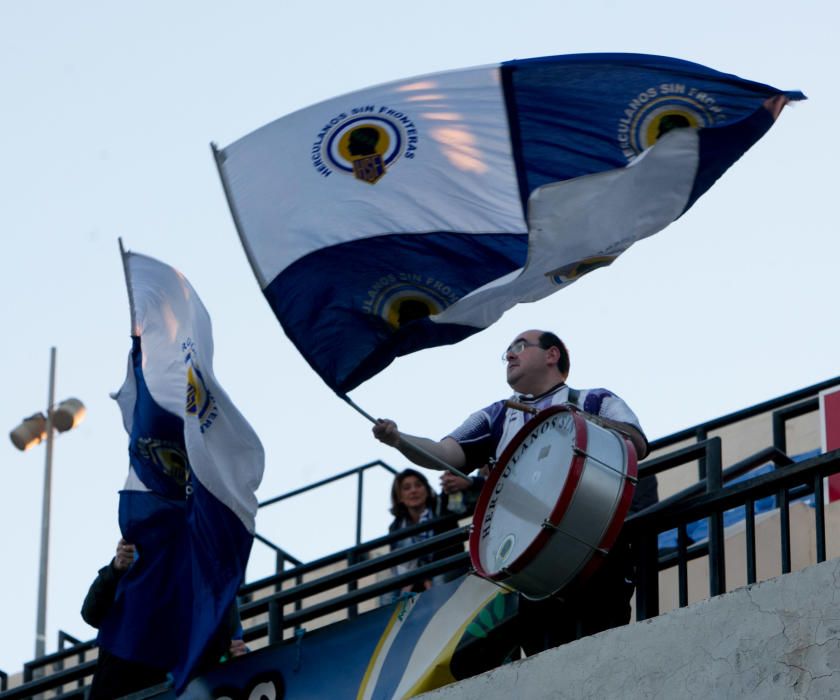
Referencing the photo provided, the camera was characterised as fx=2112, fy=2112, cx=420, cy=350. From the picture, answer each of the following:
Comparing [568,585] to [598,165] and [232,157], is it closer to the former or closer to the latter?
[598,165]

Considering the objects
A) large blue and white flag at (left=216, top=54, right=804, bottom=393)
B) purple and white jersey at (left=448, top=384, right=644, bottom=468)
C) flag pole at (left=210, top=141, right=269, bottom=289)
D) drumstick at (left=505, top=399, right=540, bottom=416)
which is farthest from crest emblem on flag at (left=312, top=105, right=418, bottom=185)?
drumstick at (left=505, top=399, right=540, bottom=416)

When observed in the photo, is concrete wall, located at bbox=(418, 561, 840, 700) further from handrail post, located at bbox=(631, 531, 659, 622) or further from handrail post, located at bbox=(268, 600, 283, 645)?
handrail post, located at bbox=(268, 600, 283, 645)

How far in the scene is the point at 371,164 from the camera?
10062mm

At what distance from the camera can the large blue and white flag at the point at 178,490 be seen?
10.5 metres

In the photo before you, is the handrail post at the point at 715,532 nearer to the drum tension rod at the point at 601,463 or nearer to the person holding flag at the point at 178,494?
the drum tension rod at the point at 601,463

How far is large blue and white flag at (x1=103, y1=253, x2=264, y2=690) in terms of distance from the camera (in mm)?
10539

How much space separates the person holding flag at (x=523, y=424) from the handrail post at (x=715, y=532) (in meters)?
0.30

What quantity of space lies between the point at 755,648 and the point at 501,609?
5.77 feet

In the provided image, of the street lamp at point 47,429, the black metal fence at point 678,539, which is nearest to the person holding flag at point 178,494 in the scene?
the black metal fence at point 678,539

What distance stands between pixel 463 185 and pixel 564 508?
2270 millimetres

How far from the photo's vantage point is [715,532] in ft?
27.4

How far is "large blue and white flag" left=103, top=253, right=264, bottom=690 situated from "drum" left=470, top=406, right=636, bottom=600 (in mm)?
2099

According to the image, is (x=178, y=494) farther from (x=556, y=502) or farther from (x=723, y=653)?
(x=723, y=653)

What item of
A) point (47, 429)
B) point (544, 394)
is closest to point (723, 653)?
point (544, 394)
